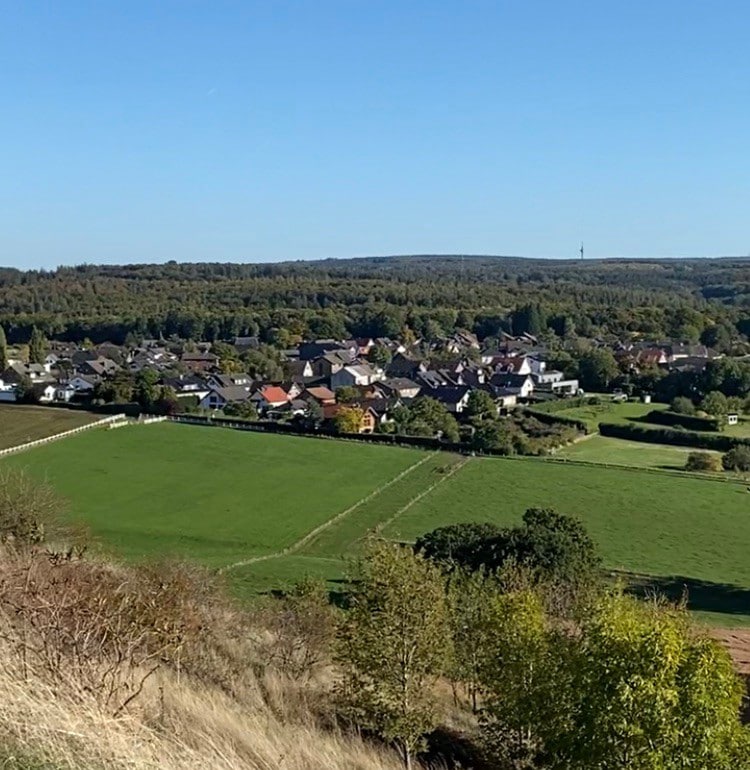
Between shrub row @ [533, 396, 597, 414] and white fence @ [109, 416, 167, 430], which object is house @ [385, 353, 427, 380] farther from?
white fence @ [109, 416, 167, 430]

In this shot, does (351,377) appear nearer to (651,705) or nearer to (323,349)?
(323,349)

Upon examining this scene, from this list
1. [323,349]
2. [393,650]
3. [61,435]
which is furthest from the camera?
[323,349]

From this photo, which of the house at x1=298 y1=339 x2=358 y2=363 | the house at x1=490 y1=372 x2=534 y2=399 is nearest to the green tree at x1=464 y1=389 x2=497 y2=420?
the house at x1=490 y1=372 x2=534 y2=399

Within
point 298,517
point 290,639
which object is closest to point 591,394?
point 298,517

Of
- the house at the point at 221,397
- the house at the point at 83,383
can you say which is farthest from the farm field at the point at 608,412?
the house at the point at 83,383

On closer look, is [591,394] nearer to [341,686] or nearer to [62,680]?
[341,686]

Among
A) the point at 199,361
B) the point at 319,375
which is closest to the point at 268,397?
the point at 319,375

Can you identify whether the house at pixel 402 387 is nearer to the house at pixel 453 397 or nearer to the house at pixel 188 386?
the house at pixel 453 397

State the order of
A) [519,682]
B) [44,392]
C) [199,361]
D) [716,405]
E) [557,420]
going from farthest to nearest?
[199,361] → [44,392] → [557,420] → [716,405] → [519,682]
